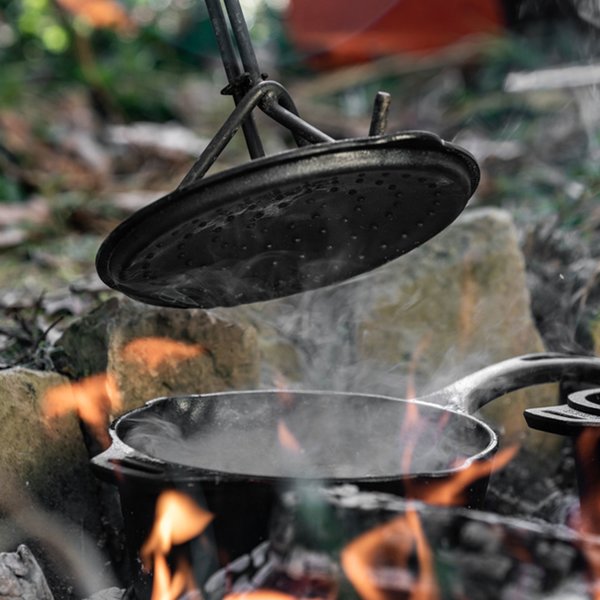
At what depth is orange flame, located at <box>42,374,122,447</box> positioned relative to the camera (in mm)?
1893

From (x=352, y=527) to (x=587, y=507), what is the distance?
675 millimetres

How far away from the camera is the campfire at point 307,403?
3.79 ft

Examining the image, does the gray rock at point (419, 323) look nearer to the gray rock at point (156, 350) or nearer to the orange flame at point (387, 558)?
the gray rock at point (156, 350)

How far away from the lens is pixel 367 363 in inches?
97.0

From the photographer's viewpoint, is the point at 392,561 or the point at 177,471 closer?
the point at 392,561

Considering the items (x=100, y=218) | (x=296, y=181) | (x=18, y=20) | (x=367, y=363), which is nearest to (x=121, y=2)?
(x=18, y=20)

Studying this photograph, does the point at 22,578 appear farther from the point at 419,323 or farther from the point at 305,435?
the point at 419,323

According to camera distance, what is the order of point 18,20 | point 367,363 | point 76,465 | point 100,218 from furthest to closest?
1. point 18,20
2. point 100,218
3. point 367,363
4. point 76,465

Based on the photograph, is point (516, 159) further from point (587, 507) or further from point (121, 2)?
point (121, 2)

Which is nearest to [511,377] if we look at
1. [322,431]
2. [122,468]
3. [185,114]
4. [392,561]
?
[322,431]

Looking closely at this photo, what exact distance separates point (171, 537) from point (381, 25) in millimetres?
8654

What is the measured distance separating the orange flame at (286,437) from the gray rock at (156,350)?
0.31 meters

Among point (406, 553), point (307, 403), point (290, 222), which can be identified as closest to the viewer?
point (406, 553)

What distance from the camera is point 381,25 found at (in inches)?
359
